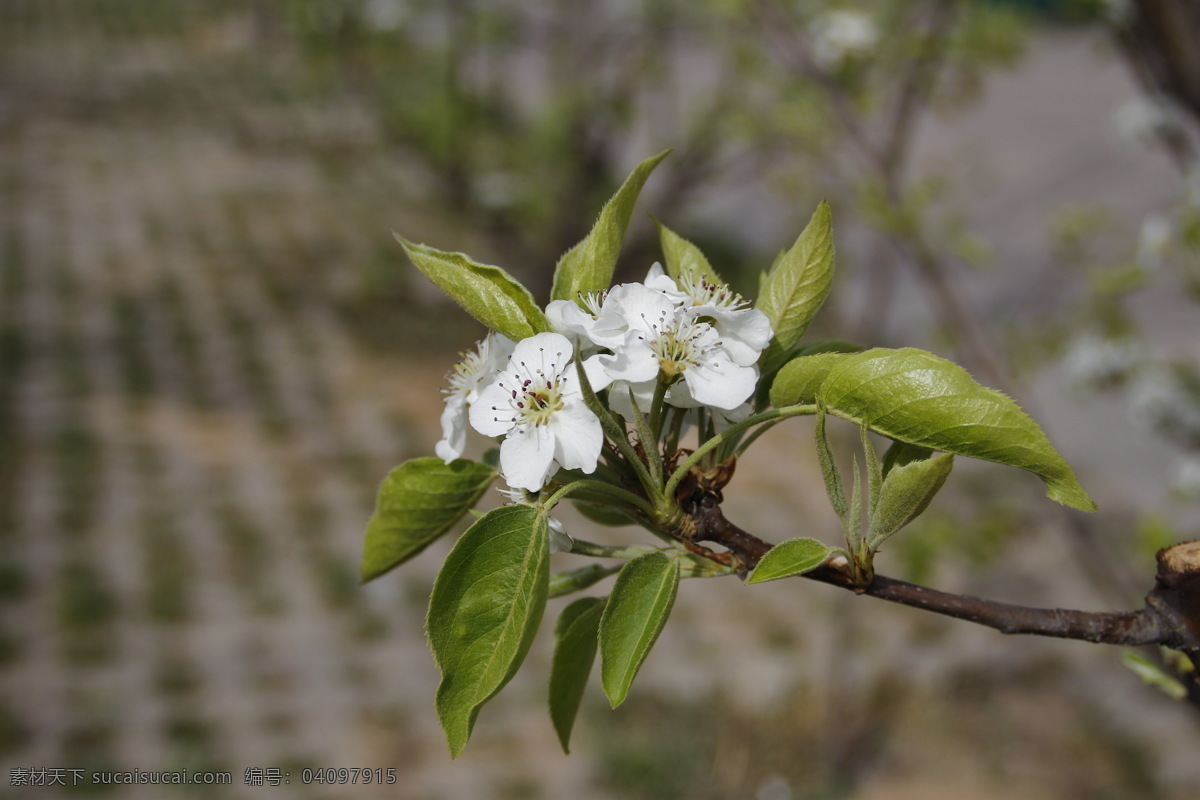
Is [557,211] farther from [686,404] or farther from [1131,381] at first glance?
[686,404]

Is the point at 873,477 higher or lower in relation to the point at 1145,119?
higher

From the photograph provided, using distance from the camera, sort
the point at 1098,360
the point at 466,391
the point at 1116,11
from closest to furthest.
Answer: the point at 466,391, the point at 1116,11, the point at 1098,360

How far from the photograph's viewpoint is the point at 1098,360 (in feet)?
9.61

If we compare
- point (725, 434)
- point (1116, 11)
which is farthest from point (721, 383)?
point (1116, 11)

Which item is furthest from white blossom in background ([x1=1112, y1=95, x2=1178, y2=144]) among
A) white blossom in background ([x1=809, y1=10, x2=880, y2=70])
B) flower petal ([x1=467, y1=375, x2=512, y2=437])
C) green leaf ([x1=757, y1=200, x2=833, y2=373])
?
flower petal ([x1=467, y1=375, x2=512, y2=437])

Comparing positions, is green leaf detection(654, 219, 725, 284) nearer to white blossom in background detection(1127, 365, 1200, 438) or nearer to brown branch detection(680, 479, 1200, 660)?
brown branch detection(680, 479, 1200, 660)

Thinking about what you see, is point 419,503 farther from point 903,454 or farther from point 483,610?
point 903,454

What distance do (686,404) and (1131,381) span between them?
2.47m

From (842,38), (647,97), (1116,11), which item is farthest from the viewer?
(647,97)

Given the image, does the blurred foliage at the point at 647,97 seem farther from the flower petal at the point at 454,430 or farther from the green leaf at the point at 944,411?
the green leaf at the point at 944,411

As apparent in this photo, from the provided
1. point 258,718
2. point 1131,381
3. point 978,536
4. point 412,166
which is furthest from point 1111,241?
point 412,166

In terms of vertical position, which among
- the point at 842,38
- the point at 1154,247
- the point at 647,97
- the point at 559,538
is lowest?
the point at 647,97

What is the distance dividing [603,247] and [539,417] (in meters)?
0.17

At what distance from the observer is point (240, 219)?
747 centimetres
